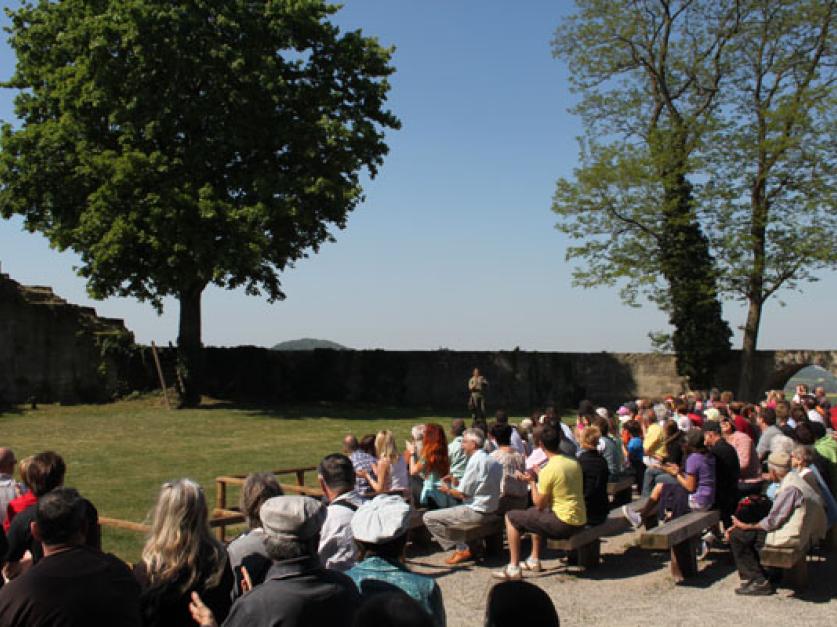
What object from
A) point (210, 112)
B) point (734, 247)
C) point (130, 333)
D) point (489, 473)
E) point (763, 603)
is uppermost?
point (210, 112)

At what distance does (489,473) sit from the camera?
8.84 metres

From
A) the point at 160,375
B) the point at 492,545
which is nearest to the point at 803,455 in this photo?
the point at 492,545

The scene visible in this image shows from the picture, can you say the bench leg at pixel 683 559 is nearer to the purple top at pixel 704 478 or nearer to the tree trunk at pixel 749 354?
the purple top at pixel 704 478

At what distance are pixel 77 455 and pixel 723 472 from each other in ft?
42.9

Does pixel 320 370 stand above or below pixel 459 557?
above

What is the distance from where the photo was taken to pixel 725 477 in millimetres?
8992

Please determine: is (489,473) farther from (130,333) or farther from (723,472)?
(130,333)

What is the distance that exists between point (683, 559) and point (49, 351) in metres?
26.4

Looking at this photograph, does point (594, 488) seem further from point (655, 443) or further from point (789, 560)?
point (655, 443)

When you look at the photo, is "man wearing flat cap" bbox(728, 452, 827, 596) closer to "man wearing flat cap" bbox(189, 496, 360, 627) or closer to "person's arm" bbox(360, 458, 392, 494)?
"person's arm" bbox(360, 458, 392, 494)

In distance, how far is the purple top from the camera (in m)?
8.87

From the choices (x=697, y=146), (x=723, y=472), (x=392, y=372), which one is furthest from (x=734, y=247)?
(x=723, y=472)

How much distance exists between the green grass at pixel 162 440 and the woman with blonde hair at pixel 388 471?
270cm

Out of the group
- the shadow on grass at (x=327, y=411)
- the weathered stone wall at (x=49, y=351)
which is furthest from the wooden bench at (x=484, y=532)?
the weathered stone wall at (x=49, y=351)
